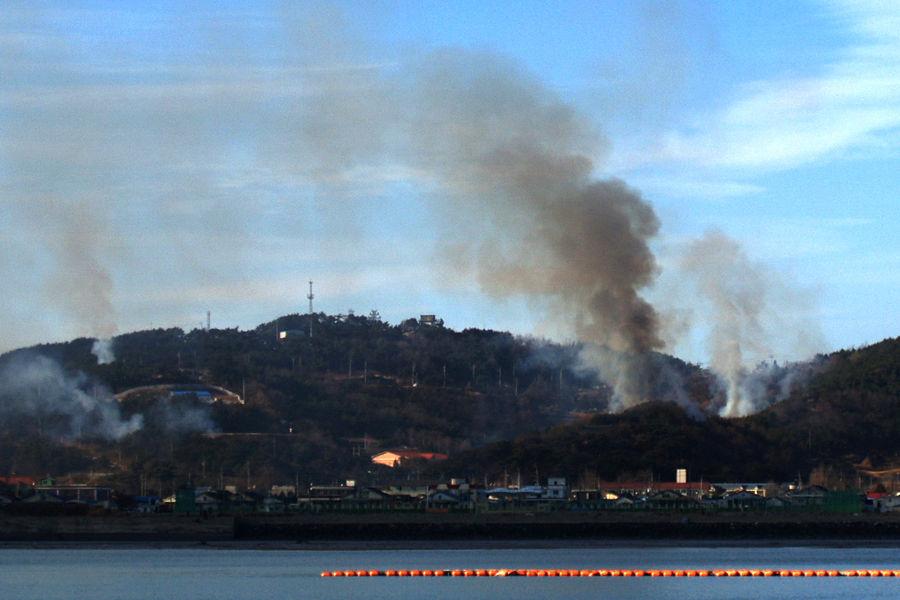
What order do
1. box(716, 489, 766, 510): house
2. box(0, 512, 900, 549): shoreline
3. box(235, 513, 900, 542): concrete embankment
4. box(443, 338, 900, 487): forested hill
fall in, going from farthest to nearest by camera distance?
box(443, 338, 900, 487): forested hill
box(716, 489, 766, 510): house
box(235, 513, 900, 542): concrete embankment
box(0, 512, 900, 549): shoreline

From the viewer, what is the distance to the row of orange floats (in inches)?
3583

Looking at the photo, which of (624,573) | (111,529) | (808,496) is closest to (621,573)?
(624,573)

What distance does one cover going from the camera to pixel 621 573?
9194 centimetres

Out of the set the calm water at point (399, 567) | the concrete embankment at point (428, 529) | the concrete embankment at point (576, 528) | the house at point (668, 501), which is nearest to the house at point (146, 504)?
the concrete embankment at point (428, 529)

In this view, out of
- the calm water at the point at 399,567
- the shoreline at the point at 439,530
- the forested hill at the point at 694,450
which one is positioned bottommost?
the calm water at the point at 399,567

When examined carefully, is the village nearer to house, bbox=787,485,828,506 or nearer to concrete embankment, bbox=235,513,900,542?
house, bbox=787,485,828,506

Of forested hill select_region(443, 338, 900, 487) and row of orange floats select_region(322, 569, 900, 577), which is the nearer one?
row of orange floats select_region(322, 569, 900, 577)

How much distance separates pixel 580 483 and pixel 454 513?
4122 centimetres

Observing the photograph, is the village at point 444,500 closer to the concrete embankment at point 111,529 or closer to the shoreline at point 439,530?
the concrete embankment at point 111,529

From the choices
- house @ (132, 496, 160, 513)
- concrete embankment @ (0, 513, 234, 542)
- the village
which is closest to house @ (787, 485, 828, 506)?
the village

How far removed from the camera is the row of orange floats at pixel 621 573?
299ft

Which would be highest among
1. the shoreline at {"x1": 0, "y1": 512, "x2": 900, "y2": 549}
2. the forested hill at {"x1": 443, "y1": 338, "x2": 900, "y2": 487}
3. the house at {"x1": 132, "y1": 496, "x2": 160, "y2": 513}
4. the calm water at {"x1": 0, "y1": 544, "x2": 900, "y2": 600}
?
the forested hill at {"x1": 443, "y1": 338, "x2": 900, "y2": 487}

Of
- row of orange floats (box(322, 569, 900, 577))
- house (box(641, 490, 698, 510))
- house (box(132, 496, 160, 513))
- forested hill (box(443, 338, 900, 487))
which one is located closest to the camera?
row of orange floats (box(322, 569, 900, 577))

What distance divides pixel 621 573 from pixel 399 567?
1550 centimetres
